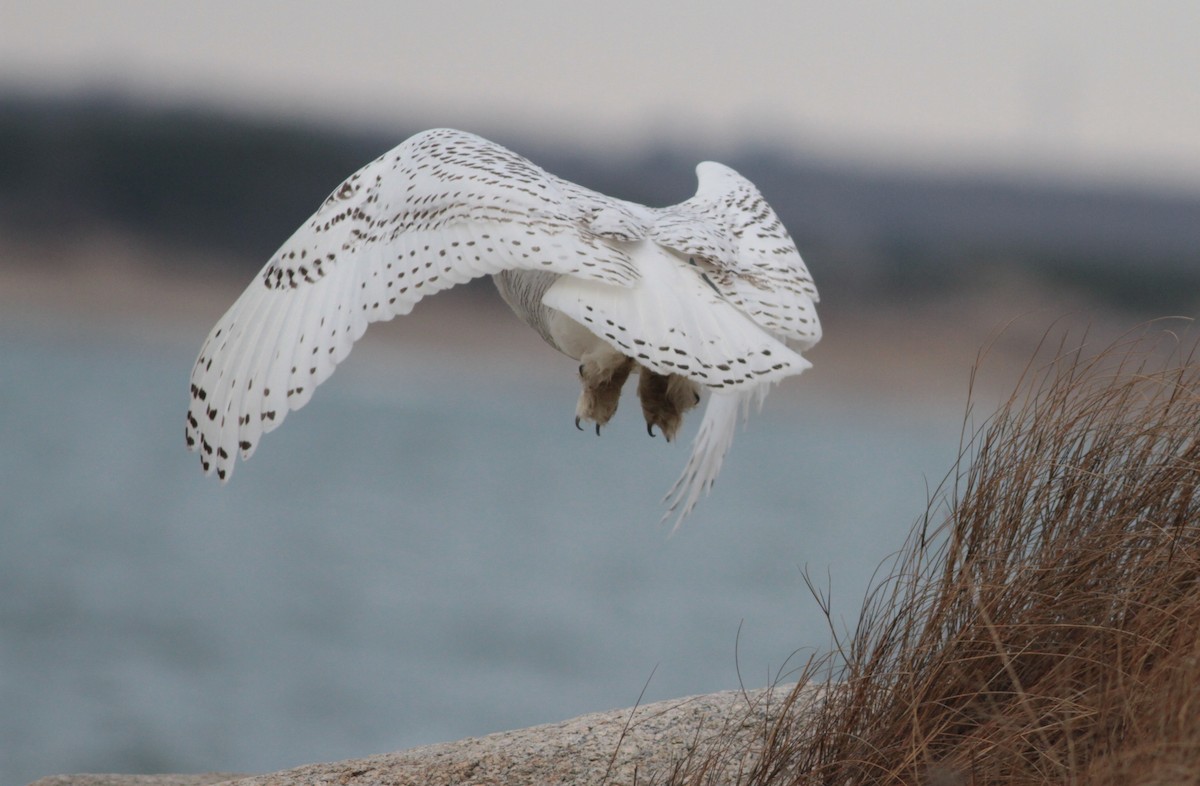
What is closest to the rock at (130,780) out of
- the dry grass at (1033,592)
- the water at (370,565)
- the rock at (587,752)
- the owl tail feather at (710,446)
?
the rock at (587,752)

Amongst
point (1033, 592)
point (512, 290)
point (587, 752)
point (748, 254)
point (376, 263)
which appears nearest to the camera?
point (1033, 592)

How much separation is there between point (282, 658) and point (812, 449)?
2732 cm

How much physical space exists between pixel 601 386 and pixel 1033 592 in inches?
54.0

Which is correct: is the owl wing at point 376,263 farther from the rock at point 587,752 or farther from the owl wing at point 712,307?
the rock at point 587,752

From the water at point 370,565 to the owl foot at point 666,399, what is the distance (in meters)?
17.4

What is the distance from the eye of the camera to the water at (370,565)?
1086 inches

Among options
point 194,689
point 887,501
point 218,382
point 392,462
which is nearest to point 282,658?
point 194,689

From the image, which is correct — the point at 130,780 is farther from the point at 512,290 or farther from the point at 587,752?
the point at 512,290

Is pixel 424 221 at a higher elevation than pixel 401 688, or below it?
higher

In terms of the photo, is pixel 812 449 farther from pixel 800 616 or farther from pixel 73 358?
pixel 73 358

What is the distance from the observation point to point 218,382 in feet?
12.0

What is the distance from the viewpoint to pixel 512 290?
12.8 ft

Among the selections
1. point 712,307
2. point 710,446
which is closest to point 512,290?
point 712,307

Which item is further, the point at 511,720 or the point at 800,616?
the point at 800,616
